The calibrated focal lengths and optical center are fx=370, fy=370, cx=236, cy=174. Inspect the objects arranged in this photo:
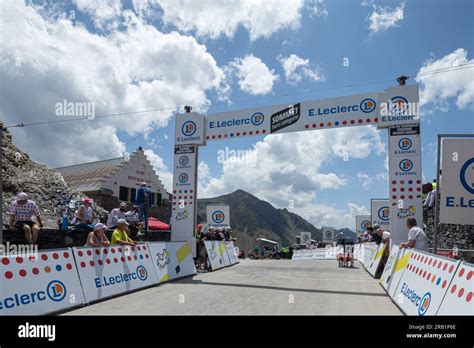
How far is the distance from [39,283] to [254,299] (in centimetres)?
385

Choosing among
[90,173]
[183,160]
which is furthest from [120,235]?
[90,173]

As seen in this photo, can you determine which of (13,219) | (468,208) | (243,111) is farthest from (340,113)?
(13,219)

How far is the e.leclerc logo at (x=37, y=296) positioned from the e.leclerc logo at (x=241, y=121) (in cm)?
832

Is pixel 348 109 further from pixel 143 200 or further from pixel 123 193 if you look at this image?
pixel 123 193

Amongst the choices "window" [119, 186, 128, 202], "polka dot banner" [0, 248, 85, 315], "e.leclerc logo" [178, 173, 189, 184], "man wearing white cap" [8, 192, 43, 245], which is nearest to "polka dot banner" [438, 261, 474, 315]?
"polka dot banner" [0, 248, 85, 315]

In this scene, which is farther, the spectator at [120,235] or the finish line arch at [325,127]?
the finish line arch at [325,127]

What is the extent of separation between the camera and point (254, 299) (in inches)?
289

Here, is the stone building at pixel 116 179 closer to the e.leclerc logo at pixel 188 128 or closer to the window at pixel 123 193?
the window at pixel 123 193

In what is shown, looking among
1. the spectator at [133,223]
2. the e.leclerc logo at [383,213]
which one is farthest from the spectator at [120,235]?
the e.leclerc logo at [383,213]

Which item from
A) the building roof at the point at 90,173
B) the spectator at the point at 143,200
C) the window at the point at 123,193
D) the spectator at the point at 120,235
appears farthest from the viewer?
the window at the point at 123,193

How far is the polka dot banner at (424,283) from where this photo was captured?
4.83 meters

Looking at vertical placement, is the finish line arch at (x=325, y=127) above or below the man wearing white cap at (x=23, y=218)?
above

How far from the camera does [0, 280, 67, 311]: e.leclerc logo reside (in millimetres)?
5279
